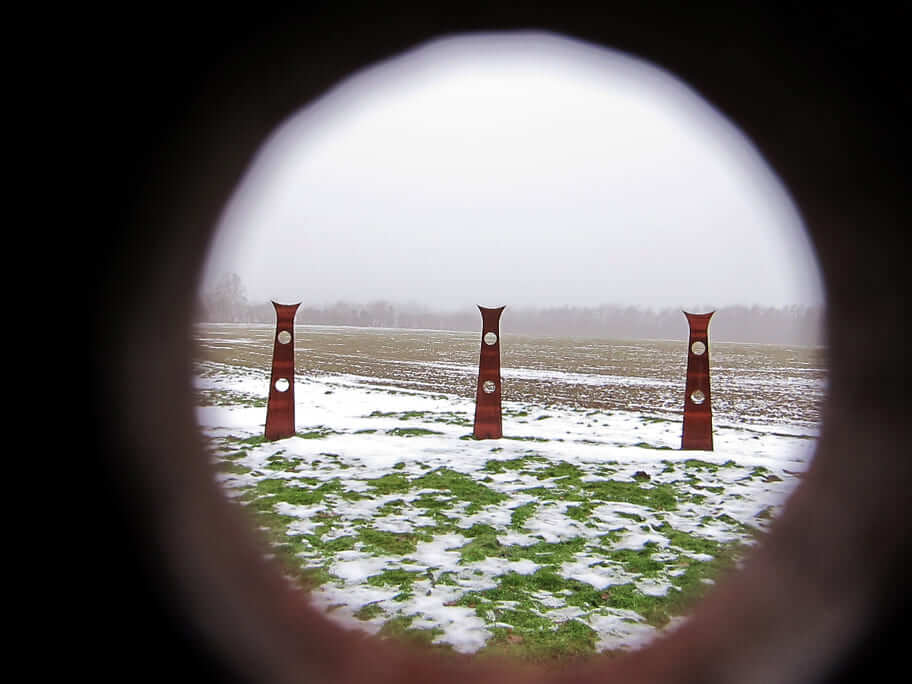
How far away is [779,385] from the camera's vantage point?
1672cm

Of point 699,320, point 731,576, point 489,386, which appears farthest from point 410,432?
point 731,576

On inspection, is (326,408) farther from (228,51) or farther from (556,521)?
(228,51)

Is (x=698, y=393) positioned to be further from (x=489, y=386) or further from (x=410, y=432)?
(x=410, y=432)

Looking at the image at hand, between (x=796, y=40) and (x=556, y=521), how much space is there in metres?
3.57

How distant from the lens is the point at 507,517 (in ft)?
14.2

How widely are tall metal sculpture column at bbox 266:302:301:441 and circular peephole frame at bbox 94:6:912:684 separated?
5458 mm

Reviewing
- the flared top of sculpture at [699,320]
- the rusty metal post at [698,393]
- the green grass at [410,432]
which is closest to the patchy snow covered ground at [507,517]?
the green grass at [410,432]

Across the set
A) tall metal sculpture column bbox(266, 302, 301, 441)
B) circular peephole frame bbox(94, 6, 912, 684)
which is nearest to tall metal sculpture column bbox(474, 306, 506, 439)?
tall metal sculpture column bbox(266, 302, 301, 441)

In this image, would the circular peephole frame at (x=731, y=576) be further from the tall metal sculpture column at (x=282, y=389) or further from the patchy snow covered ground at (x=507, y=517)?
the tall metal sculpture column at (x=282, y=389)

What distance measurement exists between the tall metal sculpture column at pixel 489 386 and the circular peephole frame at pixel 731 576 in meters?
5.45

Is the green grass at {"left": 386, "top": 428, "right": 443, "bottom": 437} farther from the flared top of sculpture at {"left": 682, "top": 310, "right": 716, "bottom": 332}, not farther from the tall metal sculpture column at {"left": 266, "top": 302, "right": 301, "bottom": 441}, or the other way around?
the flared top of sculpture at {"left": 682, "top": 310, "right": 716, "bottom": 332}

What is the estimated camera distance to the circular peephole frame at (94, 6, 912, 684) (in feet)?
4.34

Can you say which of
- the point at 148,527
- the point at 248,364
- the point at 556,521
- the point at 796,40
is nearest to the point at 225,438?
the point at 556,521

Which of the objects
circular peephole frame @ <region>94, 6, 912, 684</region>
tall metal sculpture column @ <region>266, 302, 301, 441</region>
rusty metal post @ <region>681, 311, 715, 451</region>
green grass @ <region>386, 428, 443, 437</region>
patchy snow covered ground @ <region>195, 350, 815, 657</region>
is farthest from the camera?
green grass @ <region>386, 428, 443, 437</region>
